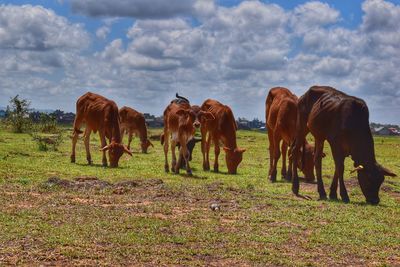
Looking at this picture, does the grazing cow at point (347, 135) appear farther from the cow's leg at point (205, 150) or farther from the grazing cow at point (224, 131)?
the cow's leg at point (205, 150)

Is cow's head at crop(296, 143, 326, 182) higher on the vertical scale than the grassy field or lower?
higher

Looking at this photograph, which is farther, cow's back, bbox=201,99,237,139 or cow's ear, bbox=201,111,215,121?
cow's back, bbox=201,99,237,139

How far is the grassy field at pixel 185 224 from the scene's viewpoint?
8.75 m

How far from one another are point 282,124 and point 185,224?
8442mm

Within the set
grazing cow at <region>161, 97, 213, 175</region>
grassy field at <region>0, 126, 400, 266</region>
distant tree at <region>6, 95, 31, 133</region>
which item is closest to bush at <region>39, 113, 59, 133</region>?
distant tree at <region>6, 95, 31, 133</region>

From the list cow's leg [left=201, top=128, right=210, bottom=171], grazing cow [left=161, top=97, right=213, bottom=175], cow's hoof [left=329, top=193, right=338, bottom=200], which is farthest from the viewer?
cow's leg [left=201, top=128, right=210, bottom=171]

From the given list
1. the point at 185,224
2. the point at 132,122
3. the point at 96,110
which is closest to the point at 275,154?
the point at 96,110

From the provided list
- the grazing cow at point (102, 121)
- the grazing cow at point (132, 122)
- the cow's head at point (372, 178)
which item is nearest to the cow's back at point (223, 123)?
the grazing cow at point (102, 121)

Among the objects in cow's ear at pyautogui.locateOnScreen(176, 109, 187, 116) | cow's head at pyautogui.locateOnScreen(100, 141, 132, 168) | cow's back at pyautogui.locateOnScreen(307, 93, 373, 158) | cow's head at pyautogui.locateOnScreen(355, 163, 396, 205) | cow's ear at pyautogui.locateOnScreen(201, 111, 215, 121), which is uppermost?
cow's ear at pyautogui.locateOnScreen(176, 109, 187, 116)

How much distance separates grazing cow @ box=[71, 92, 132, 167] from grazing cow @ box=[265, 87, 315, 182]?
17.6 ft

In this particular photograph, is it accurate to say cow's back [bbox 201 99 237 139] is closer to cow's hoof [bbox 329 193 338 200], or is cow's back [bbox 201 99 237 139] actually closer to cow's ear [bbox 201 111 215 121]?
cow's ear [bbox 201 111 215 121]

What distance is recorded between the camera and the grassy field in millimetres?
8750

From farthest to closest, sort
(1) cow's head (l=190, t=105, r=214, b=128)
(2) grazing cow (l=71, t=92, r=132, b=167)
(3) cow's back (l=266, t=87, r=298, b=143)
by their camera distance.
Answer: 1. (2) grazing cow (l=71, t=92, r=132, b=167)
2. (1) cow's head (l=190, t=105, r=214, b=128)
3. (3) cow's back (l=266, t=87, r=298, b=143)

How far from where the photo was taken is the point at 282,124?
1864 centimetres
